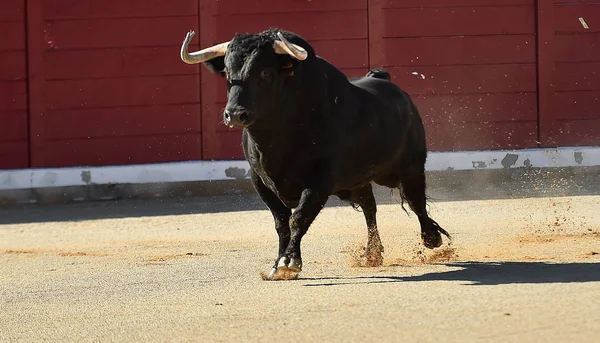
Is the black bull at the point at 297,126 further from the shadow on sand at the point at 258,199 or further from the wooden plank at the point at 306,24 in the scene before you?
the wooden plank at the point at 306,24

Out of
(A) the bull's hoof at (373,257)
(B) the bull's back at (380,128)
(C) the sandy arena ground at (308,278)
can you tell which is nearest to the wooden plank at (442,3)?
(C) the sandy arena ground at (308,278)

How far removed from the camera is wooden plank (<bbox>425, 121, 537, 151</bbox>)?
1443 cm

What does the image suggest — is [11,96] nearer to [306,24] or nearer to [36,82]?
[36,82]

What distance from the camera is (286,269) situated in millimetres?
7273

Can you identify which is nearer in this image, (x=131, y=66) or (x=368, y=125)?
(x=368, y=125)

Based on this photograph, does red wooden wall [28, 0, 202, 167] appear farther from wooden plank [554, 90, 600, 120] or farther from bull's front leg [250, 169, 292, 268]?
bull's front leg [250, 169, 292, 268]

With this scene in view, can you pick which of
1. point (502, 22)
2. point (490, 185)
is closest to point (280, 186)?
point (490, 185)

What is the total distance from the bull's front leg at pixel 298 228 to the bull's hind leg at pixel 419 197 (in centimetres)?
129

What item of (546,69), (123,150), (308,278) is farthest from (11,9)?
(308,278)

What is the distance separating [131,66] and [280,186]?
694 centimetres

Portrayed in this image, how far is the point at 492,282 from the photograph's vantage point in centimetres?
684

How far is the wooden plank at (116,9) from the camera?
14.1 metres

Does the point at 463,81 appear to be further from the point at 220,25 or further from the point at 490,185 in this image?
the point at 220,25

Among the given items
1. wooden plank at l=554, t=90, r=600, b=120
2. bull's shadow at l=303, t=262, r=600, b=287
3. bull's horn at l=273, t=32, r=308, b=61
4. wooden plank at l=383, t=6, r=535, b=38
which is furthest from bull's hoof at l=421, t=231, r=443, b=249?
wooden plank at l=554, t=90, r=600, b=120
